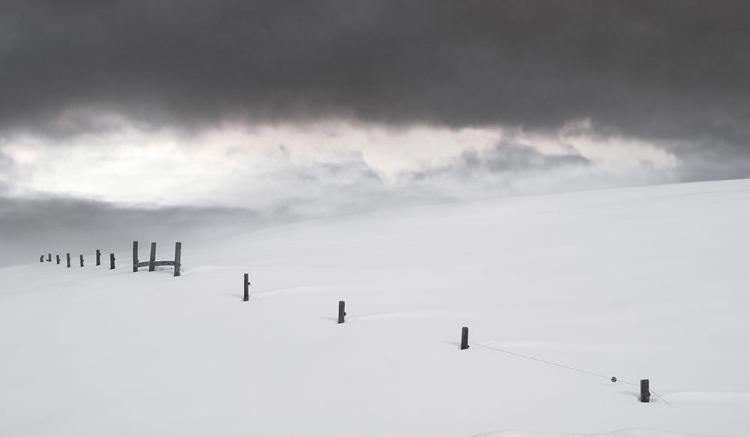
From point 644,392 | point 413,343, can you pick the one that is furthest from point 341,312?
point 644,392

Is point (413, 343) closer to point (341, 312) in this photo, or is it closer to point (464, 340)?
point (464, 340)

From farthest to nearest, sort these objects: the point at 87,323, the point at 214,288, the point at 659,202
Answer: the point at 659,202
the point at 214,288
the point at 87,323

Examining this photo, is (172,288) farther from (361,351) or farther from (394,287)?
(361,351)

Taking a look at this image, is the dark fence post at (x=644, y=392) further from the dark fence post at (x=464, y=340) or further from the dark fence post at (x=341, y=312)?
the dark fence post at (x=341, y=312)

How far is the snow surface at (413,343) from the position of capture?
10195 mm

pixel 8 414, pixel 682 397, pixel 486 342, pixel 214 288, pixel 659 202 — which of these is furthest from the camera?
pixel 659 202

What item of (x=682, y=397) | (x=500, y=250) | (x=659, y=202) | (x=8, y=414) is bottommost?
(x=8, y=414)

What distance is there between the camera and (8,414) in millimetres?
11273

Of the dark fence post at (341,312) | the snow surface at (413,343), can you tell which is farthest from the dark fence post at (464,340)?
the dark fence post at (341,312)

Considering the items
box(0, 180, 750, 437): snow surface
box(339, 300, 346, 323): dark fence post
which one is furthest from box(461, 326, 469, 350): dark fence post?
box(339, 300, 346, 323): dark fence post

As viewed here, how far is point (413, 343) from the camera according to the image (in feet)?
46.2

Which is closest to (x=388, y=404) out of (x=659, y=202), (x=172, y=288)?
(x=172, y=288)

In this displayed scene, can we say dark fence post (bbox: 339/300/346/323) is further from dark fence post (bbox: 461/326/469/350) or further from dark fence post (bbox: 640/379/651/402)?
dark fence post (bbox: 640/379/651/402)

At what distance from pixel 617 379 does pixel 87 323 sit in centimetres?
1679
